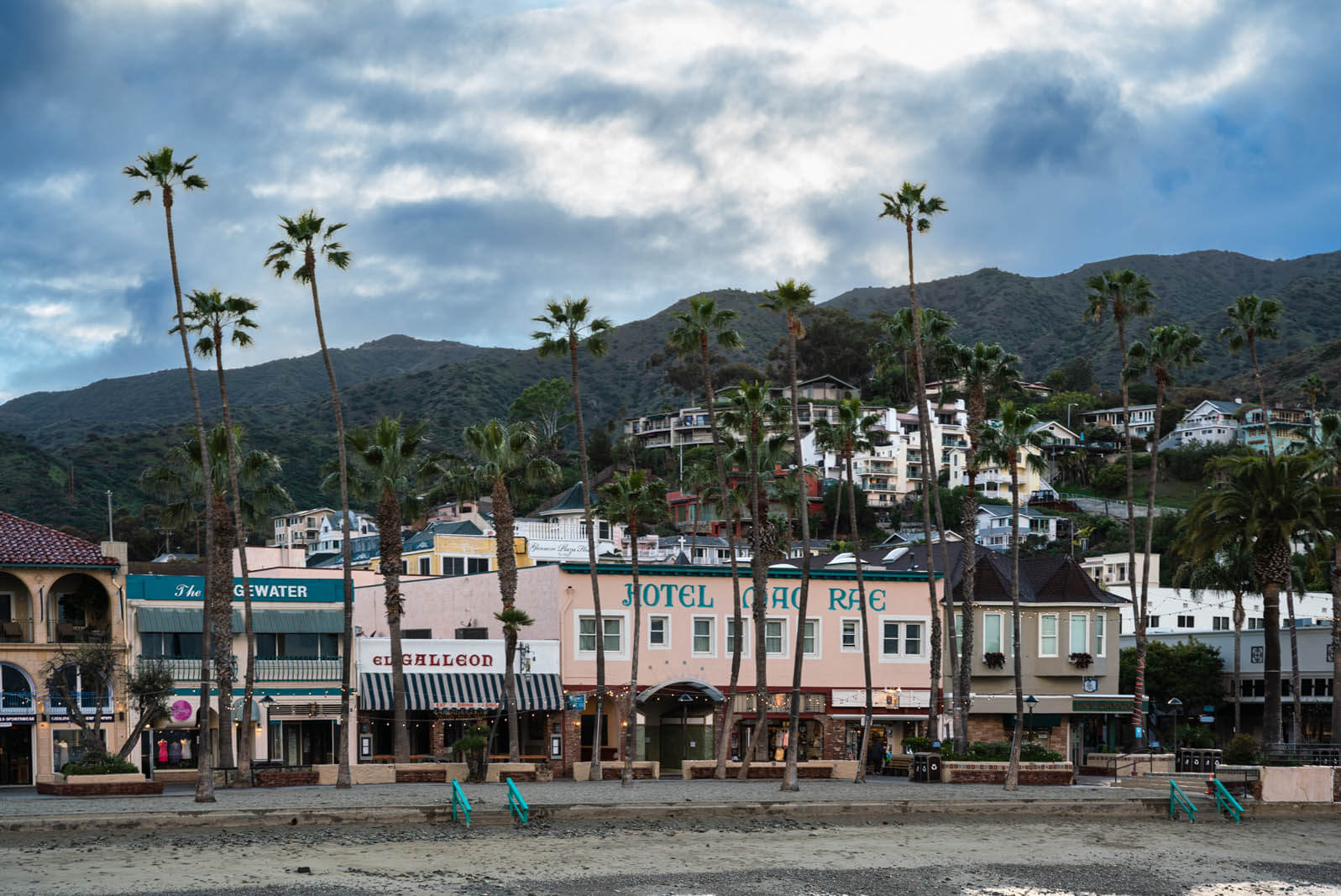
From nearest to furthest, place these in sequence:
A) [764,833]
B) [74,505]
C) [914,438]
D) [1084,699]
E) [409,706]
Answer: [764,833] < [409,706] < [1084,699] < [74,505] < [914,438]

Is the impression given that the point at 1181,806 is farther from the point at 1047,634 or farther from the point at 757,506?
the point at 1047,634

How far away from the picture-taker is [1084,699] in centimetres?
6819

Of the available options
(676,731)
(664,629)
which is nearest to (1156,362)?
(664,629)

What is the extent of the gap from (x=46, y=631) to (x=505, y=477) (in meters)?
16.7

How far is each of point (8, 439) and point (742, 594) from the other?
524 ft

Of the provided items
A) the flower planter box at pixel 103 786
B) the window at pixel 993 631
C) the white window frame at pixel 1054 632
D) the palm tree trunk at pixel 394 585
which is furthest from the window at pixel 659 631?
the flower planter box at pixel 103 786

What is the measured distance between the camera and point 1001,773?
5144 cm

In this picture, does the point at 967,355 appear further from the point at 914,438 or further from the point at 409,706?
the point at 914,438

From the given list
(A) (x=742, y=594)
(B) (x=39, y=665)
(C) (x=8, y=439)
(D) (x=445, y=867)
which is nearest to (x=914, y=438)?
(C) (x=8, y=439)

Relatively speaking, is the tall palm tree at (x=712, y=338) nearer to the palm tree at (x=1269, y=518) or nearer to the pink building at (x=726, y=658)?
the pink building at (x=726, y=658)

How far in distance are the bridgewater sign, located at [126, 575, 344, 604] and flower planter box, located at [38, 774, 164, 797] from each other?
450 inches

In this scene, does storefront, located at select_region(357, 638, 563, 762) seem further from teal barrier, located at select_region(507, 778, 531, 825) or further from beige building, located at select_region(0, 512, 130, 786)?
teal barrier, located at select_region(507, 778, 531, 825)

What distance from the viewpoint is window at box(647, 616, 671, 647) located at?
60750 millimetres

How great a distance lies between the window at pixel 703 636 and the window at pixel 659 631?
48.1 inches
